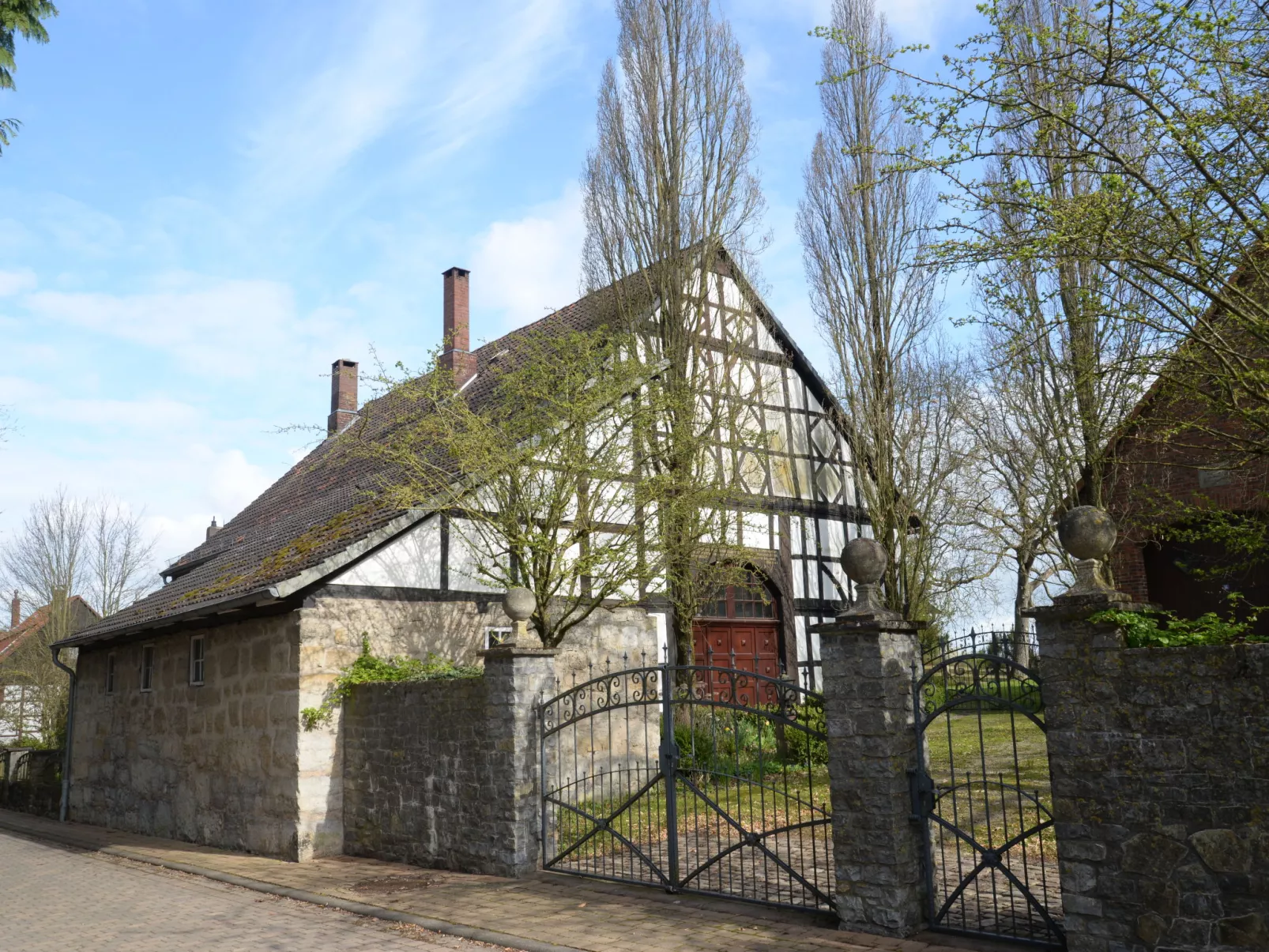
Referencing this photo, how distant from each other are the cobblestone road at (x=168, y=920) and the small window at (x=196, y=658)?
2.94 m

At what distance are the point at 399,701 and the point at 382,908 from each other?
279 centimetres

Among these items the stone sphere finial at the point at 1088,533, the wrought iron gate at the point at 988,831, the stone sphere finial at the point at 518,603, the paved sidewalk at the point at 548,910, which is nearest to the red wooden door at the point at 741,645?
the stone sphere finial at the point at 518,603

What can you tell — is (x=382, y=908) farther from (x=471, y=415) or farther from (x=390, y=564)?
(x=471, y=415)

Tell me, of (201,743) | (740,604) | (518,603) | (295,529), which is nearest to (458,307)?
(295,529)

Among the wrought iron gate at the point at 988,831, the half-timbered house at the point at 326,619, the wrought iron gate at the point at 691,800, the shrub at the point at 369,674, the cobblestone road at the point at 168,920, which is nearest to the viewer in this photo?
the wrought iron gate at the point at 988,831

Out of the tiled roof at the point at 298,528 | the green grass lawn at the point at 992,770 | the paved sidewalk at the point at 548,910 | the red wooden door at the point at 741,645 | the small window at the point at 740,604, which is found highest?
the tiled roof at the point at 298,528

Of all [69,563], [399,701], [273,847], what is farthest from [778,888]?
[69,563]

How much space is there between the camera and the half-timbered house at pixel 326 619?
11.4m

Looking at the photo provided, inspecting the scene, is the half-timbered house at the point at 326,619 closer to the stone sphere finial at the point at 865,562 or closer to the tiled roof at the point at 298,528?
the tiled roof at the point at 298,528

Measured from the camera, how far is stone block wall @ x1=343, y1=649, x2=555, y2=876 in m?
9.32

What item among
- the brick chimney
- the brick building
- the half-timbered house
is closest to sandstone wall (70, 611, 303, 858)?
the half-timbered house

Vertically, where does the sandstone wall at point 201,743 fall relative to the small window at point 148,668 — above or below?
below

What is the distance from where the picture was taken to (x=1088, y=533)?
6023 mm

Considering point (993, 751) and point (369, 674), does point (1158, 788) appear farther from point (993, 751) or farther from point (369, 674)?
point (369, 674)
